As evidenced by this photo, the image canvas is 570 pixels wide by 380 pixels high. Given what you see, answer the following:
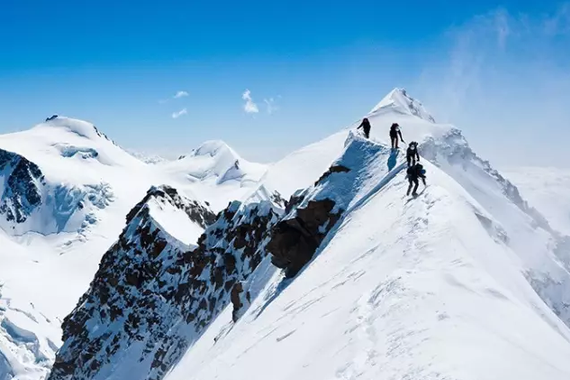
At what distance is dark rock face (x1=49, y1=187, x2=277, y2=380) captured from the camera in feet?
234

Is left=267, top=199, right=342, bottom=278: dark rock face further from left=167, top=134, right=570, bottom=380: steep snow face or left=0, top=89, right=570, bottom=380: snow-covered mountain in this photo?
left=167, top=134, right=570, bottom=380: steep snow face

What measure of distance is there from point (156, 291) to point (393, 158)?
64299 mm

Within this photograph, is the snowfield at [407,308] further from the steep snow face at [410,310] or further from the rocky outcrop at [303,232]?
the rocky outcrop at [303,232]

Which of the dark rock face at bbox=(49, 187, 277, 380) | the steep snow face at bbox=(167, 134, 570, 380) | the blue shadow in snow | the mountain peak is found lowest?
the dark rock face at bbox=(49, 187, 277, 380)

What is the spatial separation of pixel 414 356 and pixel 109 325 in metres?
90.6

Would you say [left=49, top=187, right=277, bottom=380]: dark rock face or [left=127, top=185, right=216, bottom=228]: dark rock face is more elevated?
[left=127, top=185, right=216, bottom=228]: dark rock face

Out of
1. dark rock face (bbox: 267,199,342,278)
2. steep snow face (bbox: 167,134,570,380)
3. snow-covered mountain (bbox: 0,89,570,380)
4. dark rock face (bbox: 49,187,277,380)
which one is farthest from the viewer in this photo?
dark rock face (bbox: 49,187,277,380)

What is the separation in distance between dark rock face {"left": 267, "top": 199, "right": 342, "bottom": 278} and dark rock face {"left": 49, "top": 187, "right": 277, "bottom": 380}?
29.9 metres

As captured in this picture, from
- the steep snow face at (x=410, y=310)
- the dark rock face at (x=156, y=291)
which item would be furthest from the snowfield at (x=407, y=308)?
the dark rock face at (x=156, y=291)

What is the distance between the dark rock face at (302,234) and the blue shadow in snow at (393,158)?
4.64 m

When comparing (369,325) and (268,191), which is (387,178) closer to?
(369,325)

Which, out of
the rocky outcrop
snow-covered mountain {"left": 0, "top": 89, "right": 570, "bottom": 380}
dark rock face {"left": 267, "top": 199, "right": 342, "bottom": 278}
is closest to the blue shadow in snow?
snow-covered mountain {"left": 0, "top": 89, "right": 570, "bottom": 380}

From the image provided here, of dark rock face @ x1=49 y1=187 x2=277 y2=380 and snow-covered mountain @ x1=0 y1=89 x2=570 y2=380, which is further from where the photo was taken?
dark rock face @ x1=49 y1=187 x2=277 y2=380

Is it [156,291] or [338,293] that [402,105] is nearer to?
[156,291]
